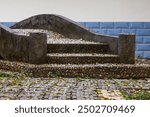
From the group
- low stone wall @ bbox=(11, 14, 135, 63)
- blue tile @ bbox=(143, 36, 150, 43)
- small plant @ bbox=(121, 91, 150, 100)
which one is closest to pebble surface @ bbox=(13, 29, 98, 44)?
low stone wall @ bbox=(11, 14, 135, 63)

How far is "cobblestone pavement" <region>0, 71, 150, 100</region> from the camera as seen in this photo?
5.09 meters

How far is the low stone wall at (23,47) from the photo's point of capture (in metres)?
7.93

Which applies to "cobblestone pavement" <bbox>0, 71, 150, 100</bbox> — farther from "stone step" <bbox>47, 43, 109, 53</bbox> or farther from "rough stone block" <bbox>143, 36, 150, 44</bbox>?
"rough stone block" <bbox>143, 36, 150, 44</bbox>

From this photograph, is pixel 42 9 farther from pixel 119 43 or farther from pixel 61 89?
pixel 61 89

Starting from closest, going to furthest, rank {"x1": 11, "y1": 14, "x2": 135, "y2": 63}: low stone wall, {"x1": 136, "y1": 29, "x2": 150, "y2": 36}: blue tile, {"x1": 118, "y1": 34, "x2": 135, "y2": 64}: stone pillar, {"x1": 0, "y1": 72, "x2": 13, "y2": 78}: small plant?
1. {"x1": 0, "y1": 72, "x2": 13, "y2": 78}: small plant
2. {"x1": 118, "y1": 34, "x2": 135, "y2": 64}: stone pillar
3. {"x1": 11, "y1": 14, "x2": 135, "y2": 63}: low stone wall
4. {"x1": 136, "y1": 29, "x2": 150, "y2": 36}: blue tile

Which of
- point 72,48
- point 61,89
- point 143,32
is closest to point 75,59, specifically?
point 72,48

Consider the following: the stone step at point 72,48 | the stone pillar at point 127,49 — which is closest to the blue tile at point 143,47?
the stone step at point 72,48

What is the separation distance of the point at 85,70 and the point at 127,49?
115cm

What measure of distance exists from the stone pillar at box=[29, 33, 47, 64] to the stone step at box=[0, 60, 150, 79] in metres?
0.26

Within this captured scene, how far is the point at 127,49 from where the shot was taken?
8180 mm

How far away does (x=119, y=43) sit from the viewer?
827cm

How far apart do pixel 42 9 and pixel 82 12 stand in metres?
1.05

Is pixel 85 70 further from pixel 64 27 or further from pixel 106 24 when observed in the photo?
pixel 106 24

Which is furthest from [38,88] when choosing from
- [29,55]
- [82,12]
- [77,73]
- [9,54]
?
[82,12]
